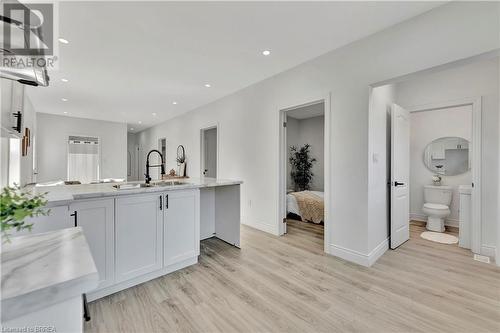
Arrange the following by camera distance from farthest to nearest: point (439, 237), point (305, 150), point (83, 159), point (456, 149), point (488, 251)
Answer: point (83, 159)
point (305, 150)
point (456, 149)
point (439, 237)
point (488, 251)

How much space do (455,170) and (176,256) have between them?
16.8ft

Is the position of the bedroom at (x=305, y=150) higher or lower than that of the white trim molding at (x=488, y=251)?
higher

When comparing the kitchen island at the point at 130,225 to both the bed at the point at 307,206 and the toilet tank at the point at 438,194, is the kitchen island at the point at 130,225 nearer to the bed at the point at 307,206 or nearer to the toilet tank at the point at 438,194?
the bed at the point at 307,206

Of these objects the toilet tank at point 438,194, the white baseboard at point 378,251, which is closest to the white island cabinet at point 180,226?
the white baseboard at point 378,251

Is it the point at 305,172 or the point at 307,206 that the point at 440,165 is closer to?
the point at 307,206

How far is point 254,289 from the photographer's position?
2117 millimetres

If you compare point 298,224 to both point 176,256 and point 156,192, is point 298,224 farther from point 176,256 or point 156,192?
point 156,192

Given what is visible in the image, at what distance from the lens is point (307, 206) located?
4402 mm

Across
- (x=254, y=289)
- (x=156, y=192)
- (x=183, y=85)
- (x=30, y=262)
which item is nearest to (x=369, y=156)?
(x=254, y=289)

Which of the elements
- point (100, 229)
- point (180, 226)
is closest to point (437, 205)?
point (180, 226)

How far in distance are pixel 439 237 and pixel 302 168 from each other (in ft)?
10.9

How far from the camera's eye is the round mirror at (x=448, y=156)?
4062 mm

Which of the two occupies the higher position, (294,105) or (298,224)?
(294,105)

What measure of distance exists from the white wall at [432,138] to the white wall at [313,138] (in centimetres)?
210
